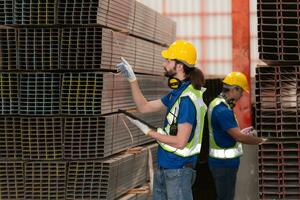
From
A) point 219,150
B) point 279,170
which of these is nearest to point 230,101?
point 219,150

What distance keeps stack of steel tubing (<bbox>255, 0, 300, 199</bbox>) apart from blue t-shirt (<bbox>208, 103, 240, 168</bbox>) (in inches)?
72.6

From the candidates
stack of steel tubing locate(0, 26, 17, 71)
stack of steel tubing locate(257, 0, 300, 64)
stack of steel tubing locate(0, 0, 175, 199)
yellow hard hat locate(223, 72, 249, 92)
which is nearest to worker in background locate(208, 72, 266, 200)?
yellow hard hat locate(223, 72, 249, 92)

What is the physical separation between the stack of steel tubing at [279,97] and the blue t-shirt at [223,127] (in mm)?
1844

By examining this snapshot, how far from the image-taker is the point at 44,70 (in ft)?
18.1

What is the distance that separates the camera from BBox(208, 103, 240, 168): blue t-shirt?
6.33 metres

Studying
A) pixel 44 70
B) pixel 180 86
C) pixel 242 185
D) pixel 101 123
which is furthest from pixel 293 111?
pixel 242 185

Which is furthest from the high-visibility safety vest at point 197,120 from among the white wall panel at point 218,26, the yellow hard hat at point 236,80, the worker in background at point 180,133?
the white wall panel at point 218,26

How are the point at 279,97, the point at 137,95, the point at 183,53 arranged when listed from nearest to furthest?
1. the point at 279,97
2. the point at 183,53
3. the point at 137,95

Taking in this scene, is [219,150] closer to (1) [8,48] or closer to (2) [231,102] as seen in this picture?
(2) [231,102]

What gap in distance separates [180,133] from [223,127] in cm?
205

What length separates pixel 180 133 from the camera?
4.37 m

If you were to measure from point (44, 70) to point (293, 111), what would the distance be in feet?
7.36

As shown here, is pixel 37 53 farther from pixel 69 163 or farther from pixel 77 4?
pixel 69 163

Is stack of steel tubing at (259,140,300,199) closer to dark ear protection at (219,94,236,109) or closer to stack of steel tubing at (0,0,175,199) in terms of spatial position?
stack of steel tubing at (0,0,175,199)
